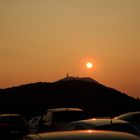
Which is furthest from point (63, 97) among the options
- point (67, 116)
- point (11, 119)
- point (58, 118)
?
point (58, 118)

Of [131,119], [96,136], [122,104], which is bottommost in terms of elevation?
[96,136]

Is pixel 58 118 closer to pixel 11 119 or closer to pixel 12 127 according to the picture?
pixel 12 127

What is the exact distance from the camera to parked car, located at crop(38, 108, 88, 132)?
20.7 meters

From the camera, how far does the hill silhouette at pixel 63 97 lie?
78312 mm

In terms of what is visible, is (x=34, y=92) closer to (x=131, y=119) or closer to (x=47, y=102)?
(x=47, y=102)

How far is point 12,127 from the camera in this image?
2566cm

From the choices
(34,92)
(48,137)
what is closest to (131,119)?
(48,137)

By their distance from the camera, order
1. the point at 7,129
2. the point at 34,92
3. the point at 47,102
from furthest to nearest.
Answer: the point at 34,92 < the point at 47,102 < the point at 7,129

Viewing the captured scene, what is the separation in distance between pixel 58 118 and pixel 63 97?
6638cm

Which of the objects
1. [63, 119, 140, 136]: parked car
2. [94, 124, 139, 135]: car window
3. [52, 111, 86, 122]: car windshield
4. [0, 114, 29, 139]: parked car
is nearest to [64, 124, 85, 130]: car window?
[63, 119, 140, 136]: parked car

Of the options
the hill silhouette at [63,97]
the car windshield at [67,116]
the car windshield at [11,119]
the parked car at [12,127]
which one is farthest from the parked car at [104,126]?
the hill silhouette at [63,97]

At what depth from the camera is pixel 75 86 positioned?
93.2 metres

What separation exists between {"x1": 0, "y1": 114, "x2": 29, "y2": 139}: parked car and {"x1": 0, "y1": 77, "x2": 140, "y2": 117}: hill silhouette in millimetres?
48225

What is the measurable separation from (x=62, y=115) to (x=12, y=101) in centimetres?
6498
